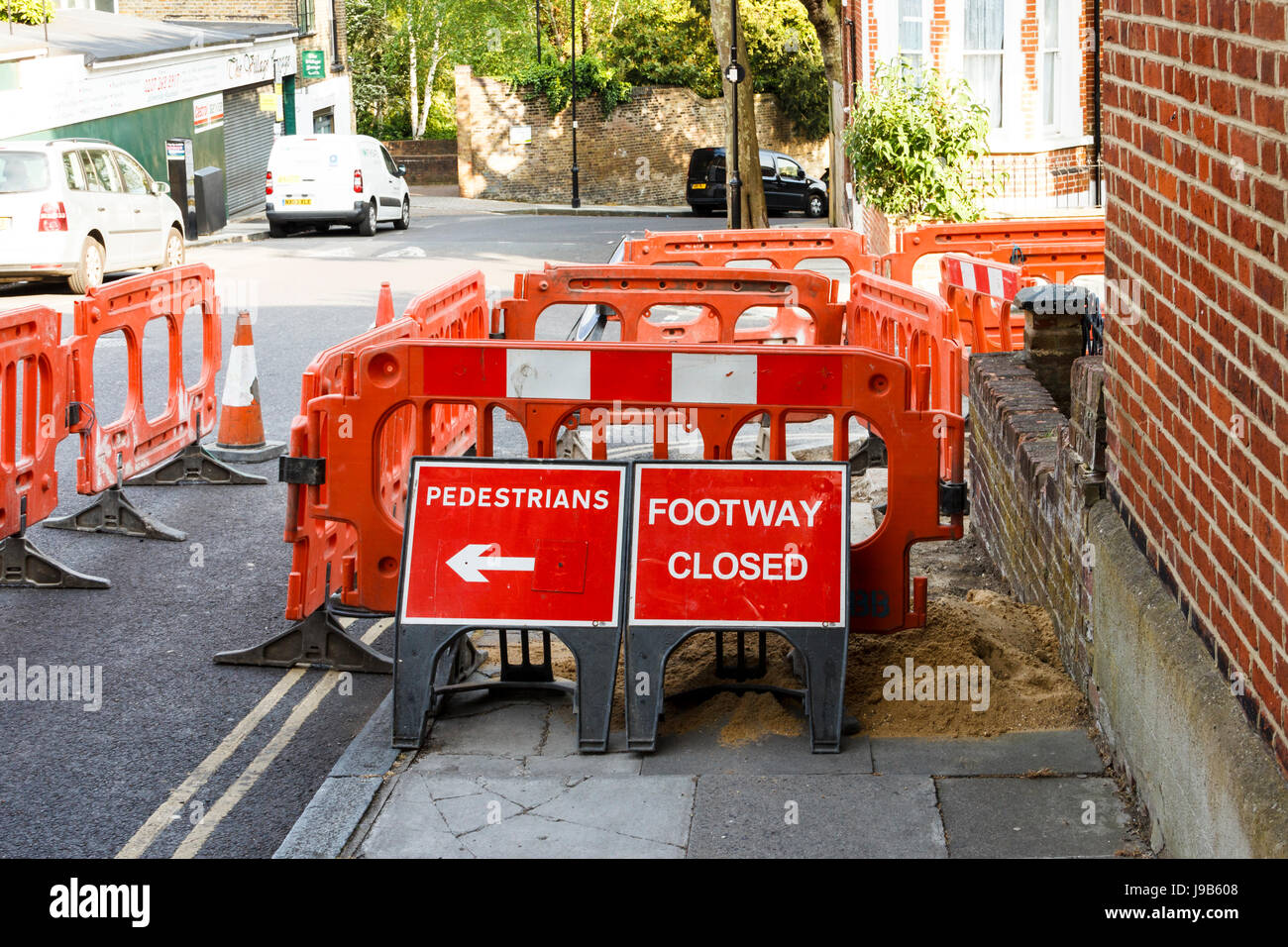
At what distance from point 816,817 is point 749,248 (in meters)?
8.70

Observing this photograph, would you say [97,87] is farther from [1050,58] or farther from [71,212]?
[1050,58]

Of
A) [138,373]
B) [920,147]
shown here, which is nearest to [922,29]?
[920,147]

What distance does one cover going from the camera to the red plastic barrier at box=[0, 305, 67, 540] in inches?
301

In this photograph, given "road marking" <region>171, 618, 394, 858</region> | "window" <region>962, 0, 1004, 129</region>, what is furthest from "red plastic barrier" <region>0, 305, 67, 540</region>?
"window" <region>962, 0, 1004, 129</region>

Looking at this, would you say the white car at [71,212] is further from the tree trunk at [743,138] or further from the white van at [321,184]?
the tree trunk at [743,138]

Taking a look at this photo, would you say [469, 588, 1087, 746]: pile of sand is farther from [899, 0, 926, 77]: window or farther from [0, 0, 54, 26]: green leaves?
[0, 0, 54, 26]: green leaves

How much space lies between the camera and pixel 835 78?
3175 centimetres

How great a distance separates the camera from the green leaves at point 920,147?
19.8 meters

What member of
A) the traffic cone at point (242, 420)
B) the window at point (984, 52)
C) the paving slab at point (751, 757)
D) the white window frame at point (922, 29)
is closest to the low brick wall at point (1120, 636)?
the paving slab at point (751, 757)

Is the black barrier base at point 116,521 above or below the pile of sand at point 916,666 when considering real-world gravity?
above

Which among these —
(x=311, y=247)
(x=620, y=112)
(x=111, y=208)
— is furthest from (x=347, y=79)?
(x=111, y=208)

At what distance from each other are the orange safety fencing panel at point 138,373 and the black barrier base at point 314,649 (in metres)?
2.26
